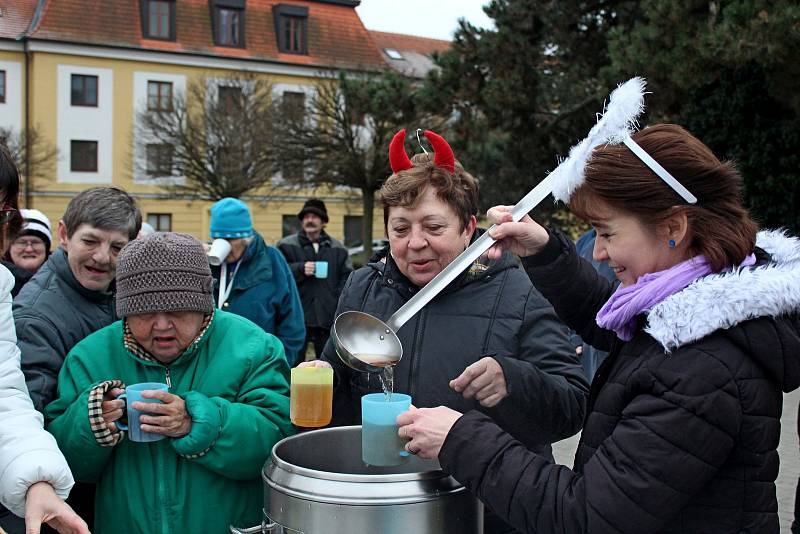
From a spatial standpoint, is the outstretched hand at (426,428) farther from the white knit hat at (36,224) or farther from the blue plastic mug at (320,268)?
the blue plastic mug at (320,268)

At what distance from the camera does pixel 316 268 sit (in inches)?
307

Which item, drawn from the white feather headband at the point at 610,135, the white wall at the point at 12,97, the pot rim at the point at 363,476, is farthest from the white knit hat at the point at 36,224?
the white wall at the point at 12,97

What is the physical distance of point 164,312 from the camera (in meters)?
2.32

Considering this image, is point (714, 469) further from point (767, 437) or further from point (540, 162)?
point (540, 162)

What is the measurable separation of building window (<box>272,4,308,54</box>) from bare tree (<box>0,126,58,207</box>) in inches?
404

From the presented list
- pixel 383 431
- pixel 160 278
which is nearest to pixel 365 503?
pixel 383 431

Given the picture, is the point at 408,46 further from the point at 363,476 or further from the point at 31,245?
the point at 363,476

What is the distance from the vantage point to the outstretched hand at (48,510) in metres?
1.89

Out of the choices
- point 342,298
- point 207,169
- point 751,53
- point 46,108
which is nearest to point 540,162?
point 751,53

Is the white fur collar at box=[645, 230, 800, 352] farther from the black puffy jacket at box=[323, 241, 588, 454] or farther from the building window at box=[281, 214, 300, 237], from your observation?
the building window at box=[281, 214, 300, 237]

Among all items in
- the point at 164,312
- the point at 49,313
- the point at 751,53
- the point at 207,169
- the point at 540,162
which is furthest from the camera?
the point at 207,169

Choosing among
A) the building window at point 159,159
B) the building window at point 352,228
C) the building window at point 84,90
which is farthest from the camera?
the building window at point 352,228

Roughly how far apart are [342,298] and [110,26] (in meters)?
33.5

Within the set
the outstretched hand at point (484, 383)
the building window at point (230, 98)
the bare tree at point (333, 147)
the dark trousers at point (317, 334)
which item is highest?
the building window at point (230, 98)
